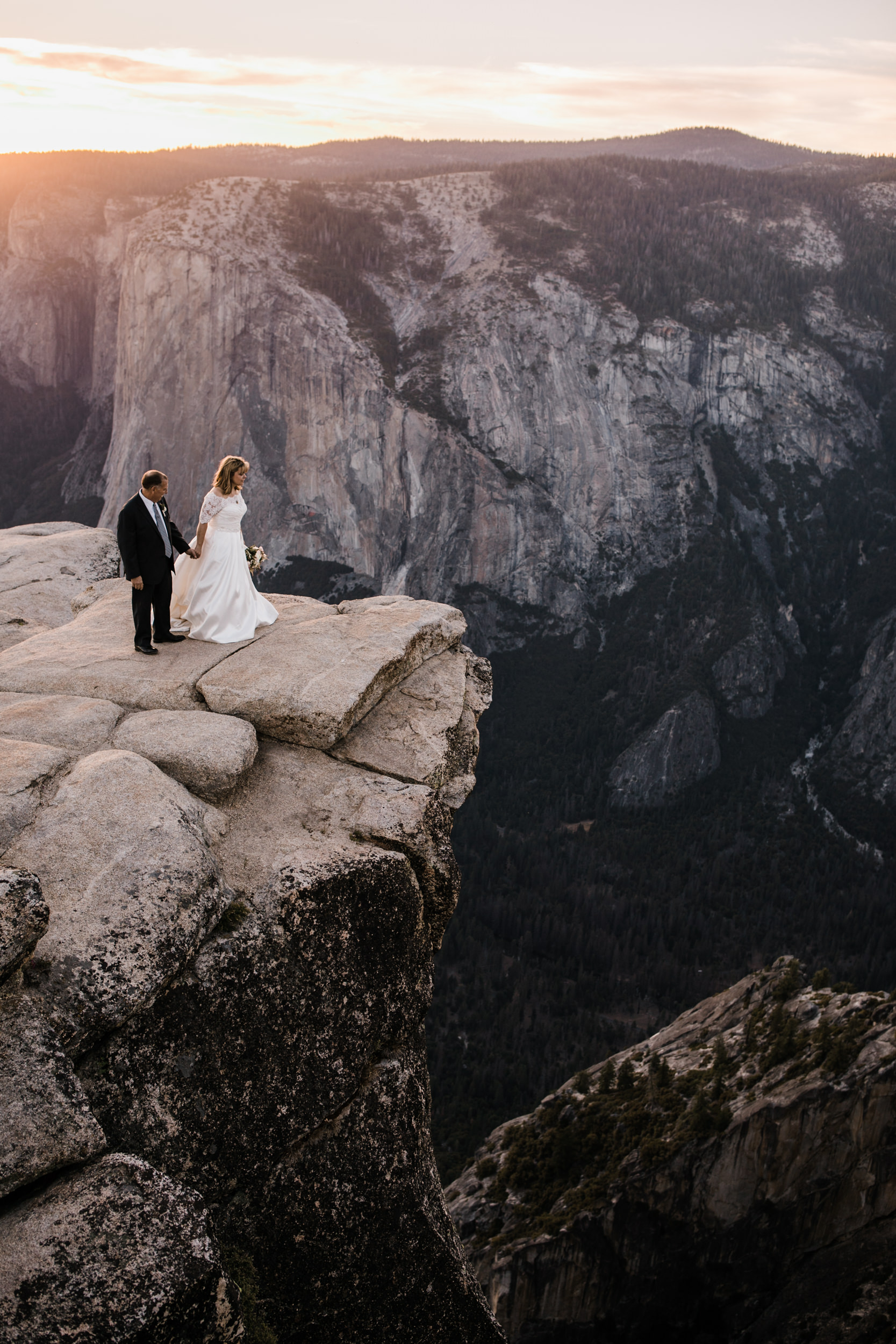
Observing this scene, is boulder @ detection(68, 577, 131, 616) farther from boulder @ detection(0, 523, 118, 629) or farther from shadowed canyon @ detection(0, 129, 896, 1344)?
boulder @ detection(0, 523, 118, 629)

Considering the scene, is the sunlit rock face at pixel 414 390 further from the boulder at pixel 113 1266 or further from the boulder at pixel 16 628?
the boulder at pixel 113 1266

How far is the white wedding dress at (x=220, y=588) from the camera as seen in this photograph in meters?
19.3

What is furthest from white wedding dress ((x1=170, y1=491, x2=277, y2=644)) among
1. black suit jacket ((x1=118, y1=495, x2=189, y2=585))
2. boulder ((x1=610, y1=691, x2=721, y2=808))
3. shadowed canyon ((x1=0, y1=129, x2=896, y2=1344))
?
boulder ((x1=610, y1=691, x2=721, y2=808))

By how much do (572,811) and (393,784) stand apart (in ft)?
377

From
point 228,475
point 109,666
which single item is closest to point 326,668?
point 109,666

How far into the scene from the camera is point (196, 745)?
14875 mm

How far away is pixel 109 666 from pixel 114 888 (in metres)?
6.85

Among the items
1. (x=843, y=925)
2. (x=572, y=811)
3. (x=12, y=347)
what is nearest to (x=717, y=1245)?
(x=843, y=925)

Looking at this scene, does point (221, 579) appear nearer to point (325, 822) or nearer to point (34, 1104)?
point (325, 822)

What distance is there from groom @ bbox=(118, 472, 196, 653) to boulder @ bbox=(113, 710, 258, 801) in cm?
318

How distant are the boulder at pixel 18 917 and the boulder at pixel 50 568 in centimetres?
1299

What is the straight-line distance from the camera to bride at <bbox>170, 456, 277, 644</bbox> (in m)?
19.3

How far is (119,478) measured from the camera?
13550 cm

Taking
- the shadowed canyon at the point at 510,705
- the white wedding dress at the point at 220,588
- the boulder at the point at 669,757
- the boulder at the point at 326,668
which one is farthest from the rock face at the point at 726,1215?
the boulder at the point at 669,757
